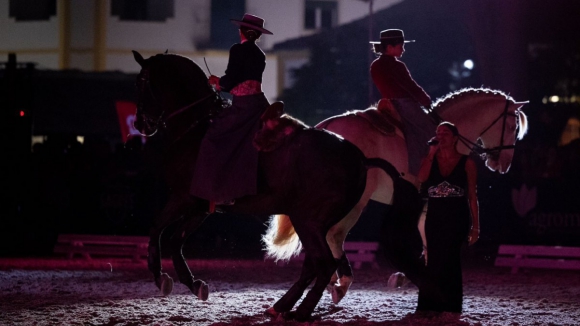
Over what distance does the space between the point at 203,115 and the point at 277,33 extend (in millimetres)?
24073

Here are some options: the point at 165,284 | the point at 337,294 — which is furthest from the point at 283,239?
the point at 165,284

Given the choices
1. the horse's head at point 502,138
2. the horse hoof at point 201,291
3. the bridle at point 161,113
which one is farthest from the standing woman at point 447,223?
the bridle at point 161,113

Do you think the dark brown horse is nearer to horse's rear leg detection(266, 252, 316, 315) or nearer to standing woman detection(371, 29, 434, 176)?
horse's rear leg detection(266, 252, 316, 315)

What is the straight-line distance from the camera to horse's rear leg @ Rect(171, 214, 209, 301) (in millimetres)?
7894

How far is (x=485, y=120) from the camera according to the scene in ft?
31.7

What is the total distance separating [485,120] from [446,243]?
7.95ft

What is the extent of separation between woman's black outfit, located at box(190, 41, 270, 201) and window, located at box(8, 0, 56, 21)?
24755 millimetres

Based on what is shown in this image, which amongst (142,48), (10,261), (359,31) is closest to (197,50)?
(142,48)

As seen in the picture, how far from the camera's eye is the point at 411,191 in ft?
25.9

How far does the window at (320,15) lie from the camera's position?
33.1 metres

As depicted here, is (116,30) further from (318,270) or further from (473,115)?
(318,270)

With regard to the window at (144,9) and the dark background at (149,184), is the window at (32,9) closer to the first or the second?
the window at (144,9)

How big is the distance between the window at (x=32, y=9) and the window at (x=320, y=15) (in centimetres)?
979

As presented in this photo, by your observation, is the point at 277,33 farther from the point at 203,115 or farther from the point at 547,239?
the point at 203,115
